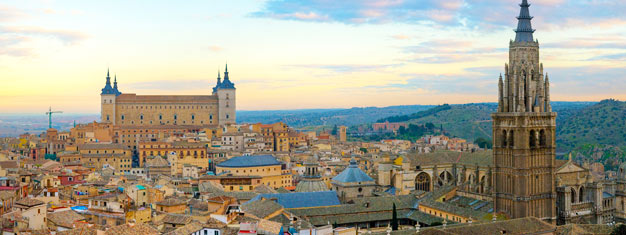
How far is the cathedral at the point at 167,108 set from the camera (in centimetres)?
13475

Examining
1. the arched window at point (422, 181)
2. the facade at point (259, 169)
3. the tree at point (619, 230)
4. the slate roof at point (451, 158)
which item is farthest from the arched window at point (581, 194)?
the facade at point (259, 169)

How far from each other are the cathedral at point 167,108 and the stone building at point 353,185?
7727 cm

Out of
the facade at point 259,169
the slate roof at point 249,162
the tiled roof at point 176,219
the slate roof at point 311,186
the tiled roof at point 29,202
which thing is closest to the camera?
the tiled roof at point 29,202

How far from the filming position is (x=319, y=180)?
60.0 metres

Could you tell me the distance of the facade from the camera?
240 ft

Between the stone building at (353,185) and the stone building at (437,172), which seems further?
the stone building at (437,172)

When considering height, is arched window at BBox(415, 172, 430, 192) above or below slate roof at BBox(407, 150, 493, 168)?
below

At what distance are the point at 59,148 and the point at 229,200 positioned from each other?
222 ft

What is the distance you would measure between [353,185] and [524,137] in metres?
15.6

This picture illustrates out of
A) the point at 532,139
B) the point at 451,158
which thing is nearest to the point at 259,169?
the point at 451,158

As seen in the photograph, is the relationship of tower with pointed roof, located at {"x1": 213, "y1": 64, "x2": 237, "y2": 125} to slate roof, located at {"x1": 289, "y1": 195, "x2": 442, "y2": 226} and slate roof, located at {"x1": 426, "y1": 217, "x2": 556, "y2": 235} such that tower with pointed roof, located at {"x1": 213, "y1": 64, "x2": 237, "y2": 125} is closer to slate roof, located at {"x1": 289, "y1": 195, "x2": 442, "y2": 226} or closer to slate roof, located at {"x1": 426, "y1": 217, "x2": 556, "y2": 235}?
slate roof, located at {"x1": 289, "y1": 195, "x2": 442, "y2": 226}

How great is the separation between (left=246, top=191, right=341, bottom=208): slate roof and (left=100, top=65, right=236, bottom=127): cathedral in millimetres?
83919

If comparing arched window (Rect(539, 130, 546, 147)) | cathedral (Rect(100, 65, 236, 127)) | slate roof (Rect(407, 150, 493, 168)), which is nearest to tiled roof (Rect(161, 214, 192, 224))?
arched window (Rect(539, 130, 546, 147))

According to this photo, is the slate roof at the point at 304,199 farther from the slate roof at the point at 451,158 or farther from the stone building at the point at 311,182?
the slate roof at the point at 451,158
